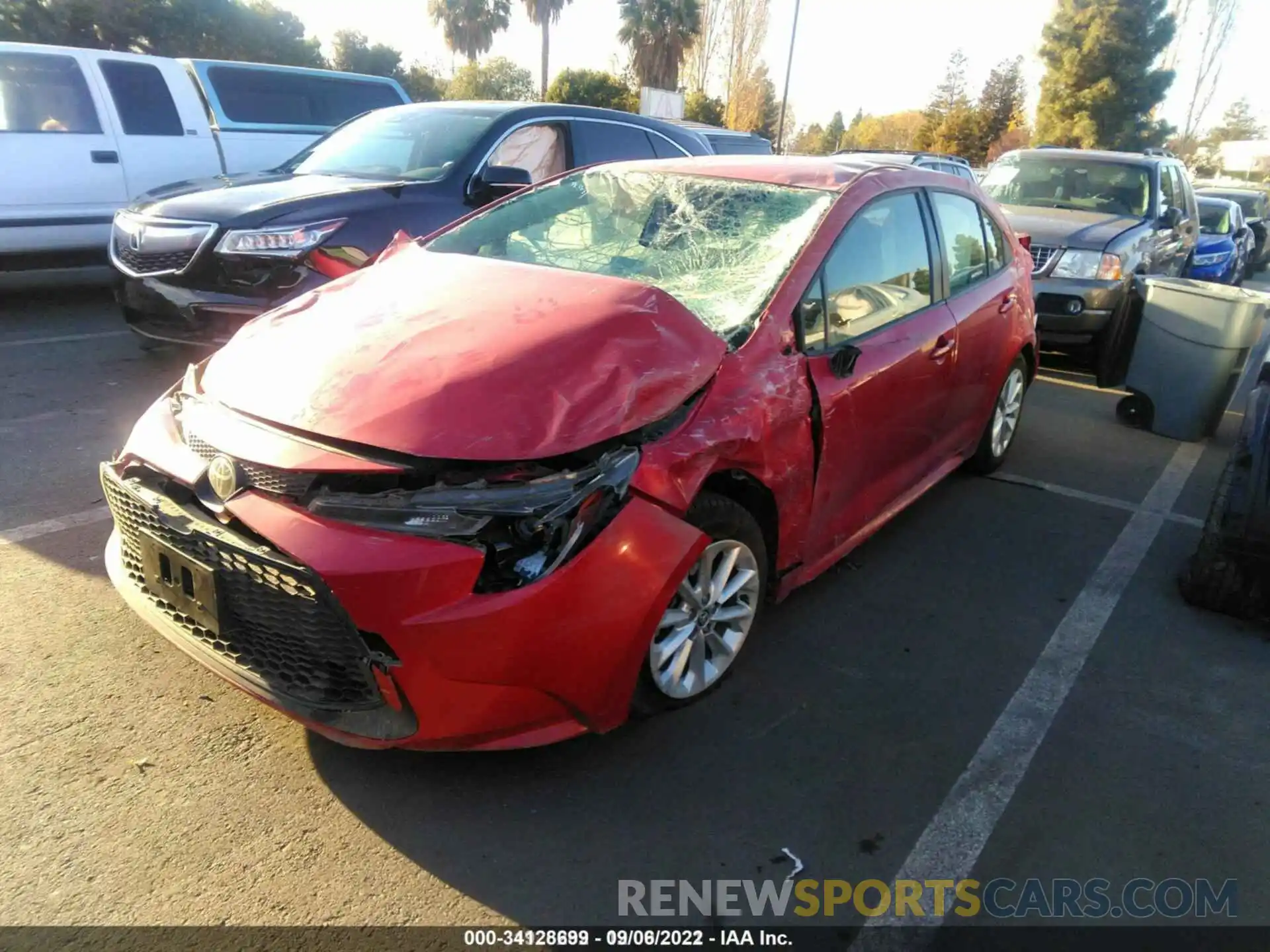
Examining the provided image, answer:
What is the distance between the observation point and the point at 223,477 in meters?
2.46

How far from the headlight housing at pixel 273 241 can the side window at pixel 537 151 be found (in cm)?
157

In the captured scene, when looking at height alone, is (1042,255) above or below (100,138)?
below

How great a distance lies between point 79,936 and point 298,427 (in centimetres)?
126

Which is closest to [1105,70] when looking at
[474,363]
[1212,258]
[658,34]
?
[658,34]

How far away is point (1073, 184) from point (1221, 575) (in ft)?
21.7

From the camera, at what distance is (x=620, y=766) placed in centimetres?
275

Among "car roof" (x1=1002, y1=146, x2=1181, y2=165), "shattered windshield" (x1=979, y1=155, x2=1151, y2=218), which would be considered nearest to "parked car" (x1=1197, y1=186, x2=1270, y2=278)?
"car roof" (x1=1002, y1=146, x2=1181, y2=165)

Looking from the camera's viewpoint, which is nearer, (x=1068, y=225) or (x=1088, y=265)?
(x=1088, y=265)

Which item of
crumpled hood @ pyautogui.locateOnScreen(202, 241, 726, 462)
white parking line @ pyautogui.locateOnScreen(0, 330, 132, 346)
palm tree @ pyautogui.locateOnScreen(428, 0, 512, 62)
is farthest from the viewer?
palm tree @ pyautogui.locateOnScreen(428, 0, 512, 62)

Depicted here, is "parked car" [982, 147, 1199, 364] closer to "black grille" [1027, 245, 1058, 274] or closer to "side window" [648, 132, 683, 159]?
"black grille" [1027, 245, 1058, 274]

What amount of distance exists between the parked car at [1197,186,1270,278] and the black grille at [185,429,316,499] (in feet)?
58.1

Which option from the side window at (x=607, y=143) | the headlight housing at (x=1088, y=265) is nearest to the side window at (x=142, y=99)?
the side window at (x=607, y=143)

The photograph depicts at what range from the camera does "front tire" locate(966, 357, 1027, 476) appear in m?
5.11

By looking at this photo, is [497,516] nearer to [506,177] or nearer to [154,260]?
[506,177]
